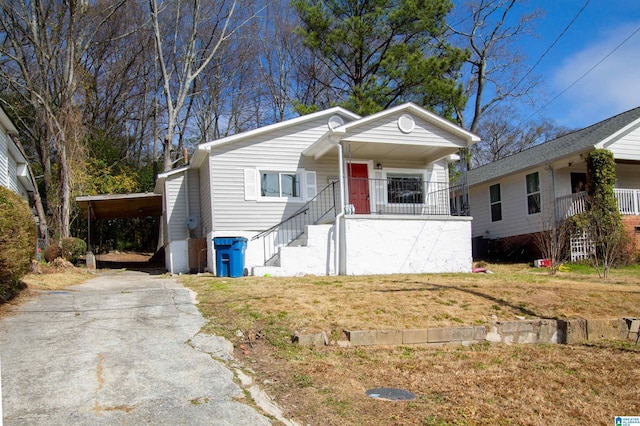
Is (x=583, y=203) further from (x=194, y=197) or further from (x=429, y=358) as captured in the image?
(x=429, y=358)

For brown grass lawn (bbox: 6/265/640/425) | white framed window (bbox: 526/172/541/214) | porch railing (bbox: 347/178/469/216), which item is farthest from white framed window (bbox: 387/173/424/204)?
brown grass lawn (bbox: 6/265/640/425)

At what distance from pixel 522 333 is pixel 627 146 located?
13401mm

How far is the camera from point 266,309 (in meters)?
8.22

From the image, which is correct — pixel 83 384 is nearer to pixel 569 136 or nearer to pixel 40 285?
pixel 40 285

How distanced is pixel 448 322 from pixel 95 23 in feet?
80.3

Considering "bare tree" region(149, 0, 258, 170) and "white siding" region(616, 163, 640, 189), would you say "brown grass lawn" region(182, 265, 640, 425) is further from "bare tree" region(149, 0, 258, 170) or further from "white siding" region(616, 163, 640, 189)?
"bare tree" region(149, 0, 258, 170)

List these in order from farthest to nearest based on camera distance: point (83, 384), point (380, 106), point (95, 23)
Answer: point (95, 23), point (380, 106), point (83, 384)

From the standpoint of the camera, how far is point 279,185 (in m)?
15.9

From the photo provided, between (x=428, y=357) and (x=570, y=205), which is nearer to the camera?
(x=428, y=357)

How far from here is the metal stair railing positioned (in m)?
15.3

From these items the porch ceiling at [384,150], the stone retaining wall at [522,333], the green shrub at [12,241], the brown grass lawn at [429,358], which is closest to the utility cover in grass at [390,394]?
the brown grass lawn at [429,358]

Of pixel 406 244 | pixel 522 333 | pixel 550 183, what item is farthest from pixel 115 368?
pixel 550 183

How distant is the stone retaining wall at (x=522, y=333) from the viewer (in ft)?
23.4

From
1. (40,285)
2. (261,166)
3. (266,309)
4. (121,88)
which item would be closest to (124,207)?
(261,166)
